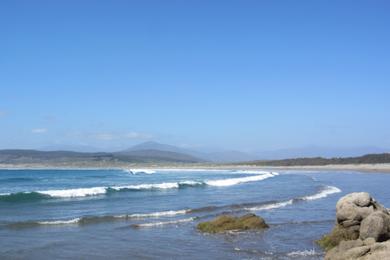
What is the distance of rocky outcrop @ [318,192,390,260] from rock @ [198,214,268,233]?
11.7ft

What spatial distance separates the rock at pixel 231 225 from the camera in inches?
819


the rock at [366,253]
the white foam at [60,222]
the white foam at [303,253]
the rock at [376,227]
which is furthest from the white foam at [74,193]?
the rock at [366,253]

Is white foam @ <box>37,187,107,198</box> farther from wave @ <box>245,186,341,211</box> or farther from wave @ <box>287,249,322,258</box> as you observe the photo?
wave @ <box>287,249,322,258</box>

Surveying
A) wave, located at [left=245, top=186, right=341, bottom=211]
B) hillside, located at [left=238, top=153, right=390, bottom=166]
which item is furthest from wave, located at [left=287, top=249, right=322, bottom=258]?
hillside, located at [left=238, top=153, right=390, bottom=166]

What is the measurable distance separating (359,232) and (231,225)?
5521 mm

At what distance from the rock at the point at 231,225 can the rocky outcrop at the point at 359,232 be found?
357 centimetres

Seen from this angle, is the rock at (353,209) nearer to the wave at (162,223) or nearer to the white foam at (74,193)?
the wave at (162,223)

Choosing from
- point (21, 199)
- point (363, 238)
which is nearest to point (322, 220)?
point (363, 238)

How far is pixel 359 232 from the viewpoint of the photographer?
1709 cm

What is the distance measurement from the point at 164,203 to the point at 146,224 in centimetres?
987

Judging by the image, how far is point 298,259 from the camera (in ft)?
51.3

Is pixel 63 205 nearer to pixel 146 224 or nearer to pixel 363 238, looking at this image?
pixel 146 224

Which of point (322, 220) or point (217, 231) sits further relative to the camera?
point (322, 220)

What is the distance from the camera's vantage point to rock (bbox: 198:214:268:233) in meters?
20.8
